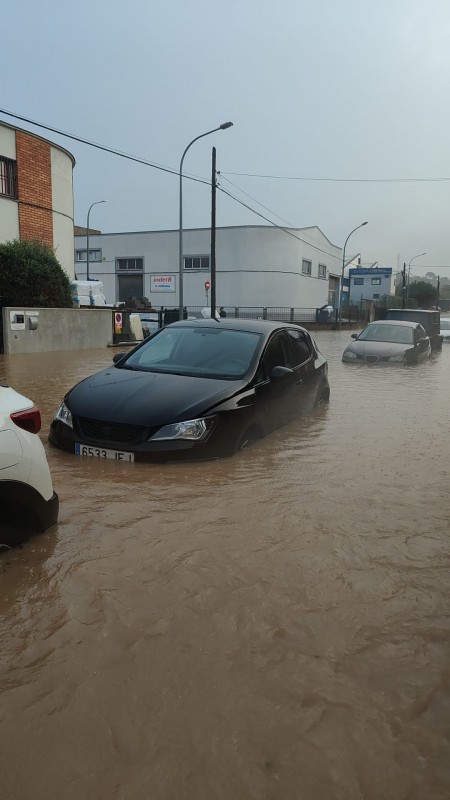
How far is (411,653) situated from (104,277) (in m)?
51.1

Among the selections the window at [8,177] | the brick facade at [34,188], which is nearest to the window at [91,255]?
the brick facade at [34,188]

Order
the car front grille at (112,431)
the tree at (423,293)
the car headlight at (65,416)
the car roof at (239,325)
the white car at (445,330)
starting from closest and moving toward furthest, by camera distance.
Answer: the car front grille at (112,431) < the car headlight at (65,416) < the car roof at (239,325) < the white car at (445,330) < the tree at (423,293)

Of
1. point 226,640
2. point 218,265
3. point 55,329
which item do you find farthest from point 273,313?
point 226,640

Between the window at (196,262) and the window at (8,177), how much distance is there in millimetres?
30317

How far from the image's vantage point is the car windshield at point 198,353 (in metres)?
6.04

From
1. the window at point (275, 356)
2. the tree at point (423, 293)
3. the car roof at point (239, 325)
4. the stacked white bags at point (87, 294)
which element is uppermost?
the tree at point (423, 293)

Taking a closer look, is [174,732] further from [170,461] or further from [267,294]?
[267,294]

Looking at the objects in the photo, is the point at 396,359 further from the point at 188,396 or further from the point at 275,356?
the point at 188,396

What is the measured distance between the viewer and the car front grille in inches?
201

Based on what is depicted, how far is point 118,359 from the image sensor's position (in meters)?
6.62

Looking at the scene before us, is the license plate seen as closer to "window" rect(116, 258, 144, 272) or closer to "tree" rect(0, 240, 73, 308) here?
"tree" rect(0, 240, 73, 308)

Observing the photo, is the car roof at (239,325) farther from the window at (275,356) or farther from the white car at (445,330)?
the white car at (445,330)

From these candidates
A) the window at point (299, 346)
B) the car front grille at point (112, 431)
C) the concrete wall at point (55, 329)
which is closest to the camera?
the car front grille at point (112, 431)

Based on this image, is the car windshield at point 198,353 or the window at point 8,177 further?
the window at point 8,177
